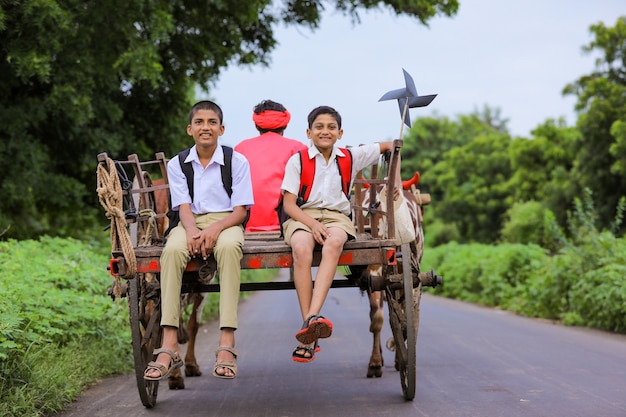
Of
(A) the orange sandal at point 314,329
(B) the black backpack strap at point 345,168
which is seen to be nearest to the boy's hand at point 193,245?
(A) the orange sandal at point 314,329

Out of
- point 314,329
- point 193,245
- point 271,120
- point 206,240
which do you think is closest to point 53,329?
point 193,245

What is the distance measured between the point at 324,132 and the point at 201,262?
1.44 metres

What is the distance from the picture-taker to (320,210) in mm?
7055

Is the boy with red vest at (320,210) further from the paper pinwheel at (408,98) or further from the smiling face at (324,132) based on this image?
the paper pinwheel at (408,98)

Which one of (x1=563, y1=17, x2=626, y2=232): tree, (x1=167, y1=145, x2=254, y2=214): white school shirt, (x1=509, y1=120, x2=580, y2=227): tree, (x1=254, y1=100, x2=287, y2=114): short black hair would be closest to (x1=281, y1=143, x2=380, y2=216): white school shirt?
(x1=167, y1=145, x2=254, y2=214): white school shirt

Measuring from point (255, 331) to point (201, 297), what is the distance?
206 inches

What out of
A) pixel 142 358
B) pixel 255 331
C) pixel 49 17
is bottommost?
pixel 255 331

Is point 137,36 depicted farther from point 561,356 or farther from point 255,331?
point 561,356

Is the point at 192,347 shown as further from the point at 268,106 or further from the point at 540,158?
the point at 540,158

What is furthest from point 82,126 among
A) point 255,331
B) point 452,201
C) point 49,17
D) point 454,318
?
point 452,201

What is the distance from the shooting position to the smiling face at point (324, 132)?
23.2 ft

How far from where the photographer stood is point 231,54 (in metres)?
17.9

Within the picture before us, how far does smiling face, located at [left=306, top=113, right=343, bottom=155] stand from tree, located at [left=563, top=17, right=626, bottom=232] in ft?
70.0

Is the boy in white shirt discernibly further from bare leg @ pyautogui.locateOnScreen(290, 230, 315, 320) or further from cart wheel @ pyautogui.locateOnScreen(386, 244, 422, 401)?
cart wheel @ pyautogui.locateOnScreen(386, 244, 422, 401)
